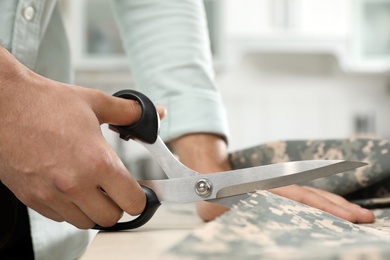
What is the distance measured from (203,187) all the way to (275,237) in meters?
0.25

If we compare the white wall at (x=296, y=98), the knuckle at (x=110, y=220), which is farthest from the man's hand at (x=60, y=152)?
the white wall at (x=296, y=98)

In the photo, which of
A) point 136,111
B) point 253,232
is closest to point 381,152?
point 136,111

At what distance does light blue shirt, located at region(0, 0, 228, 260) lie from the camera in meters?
0.72

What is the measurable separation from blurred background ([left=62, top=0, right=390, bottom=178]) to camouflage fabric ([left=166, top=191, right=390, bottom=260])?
240cm

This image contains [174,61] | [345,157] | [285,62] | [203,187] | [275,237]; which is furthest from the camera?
[285,62]

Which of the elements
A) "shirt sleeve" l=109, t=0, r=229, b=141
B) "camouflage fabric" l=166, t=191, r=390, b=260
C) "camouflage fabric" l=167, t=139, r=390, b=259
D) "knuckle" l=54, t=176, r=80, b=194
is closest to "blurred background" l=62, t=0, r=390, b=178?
"shirt sleeve" l=109, t=0, r=229, b=141

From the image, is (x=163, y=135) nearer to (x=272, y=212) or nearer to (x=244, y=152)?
(x=244, y=152)

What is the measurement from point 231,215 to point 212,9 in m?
2.65

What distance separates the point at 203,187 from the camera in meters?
0.56

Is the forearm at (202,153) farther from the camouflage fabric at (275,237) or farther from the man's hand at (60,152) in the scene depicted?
the camouflage fabric at (275,237)

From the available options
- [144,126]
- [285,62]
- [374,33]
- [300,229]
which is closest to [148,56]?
[144,126]

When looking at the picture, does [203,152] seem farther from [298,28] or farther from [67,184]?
[298,28]

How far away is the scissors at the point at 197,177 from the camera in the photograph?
1.74 ft

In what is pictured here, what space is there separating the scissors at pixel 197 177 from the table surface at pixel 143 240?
0.03 m
